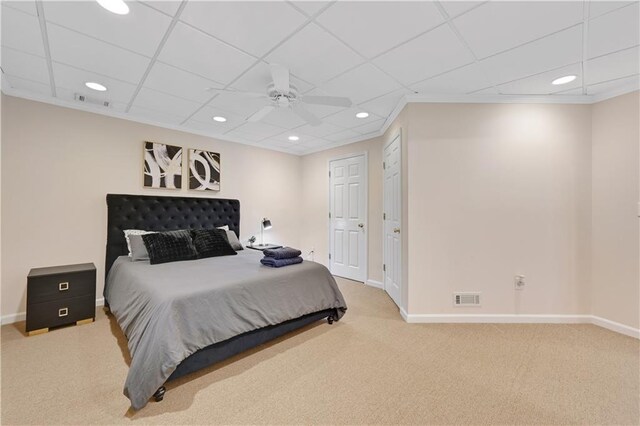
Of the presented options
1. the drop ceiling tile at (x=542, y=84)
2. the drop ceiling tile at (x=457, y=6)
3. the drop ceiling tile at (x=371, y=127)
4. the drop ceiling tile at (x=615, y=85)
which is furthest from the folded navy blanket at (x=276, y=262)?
the drop ceiling tile at (x=615, y=85)

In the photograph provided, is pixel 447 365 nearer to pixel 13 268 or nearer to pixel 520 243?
pixel 520 243

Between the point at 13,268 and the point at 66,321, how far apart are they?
84 centimetres

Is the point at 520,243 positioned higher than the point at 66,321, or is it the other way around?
the point at 520,243

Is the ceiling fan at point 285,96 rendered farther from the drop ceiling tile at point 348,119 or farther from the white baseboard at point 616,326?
the white baseboard at point 616,326

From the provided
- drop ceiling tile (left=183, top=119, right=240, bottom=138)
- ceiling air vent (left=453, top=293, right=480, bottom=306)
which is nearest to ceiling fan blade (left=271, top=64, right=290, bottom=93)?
drop ceiling tile (left=183, top=119, right=240, bottom=138)

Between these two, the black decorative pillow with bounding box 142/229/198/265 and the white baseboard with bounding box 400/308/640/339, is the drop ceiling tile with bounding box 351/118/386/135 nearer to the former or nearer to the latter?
the white baseboard with bounding box 400/308/640/339

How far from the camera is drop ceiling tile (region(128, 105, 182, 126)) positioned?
11.0 feet

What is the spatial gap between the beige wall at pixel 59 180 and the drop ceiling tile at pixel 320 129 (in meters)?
1.76

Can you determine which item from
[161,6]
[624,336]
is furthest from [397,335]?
[161,6]

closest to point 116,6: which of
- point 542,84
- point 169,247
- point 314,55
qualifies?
point 314,55

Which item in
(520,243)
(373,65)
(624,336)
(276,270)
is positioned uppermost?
(373,65)

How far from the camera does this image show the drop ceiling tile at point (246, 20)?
1.66m

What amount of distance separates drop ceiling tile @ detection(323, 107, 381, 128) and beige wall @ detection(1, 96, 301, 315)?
223 cm

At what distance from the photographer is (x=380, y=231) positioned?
4.30 metres
